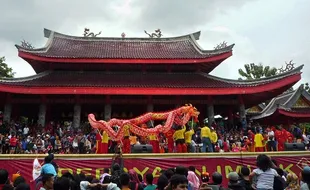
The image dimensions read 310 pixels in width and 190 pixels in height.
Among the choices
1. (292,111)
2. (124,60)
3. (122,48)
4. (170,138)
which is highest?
(122,48)

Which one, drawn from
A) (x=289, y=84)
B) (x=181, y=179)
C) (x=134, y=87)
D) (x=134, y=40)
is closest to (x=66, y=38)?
(x=134, y=40)

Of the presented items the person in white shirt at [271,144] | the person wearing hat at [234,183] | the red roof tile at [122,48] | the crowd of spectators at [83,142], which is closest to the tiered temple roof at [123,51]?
the red roof tile at [122,48]

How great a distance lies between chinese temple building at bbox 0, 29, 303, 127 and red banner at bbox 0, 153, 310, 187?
9.19 meters

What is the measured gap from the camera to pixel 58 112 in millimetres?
24766

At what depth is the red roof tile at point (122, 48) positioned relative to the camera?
892 inches

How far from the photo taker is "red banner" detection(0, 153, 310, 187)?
1079cm

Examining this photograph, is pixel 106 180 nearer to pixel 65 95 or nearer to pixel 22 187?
pixel 22 187

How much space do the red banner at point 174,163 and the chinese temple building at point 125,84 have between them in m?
9.19

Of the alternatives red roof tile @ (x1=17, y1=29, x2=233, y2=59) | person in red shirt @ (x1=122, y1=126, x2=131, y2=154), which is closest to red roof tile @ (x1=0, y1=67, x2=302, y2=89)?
red roof tile @ (x1=17, y1=29, x2=233, y2=59)

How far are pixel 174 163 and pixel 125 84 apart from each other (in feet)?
34.5

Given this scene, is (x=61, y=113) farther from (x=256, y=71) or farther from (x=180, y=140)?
(x=256, y=71)

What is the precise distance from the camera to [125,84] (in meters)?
20.7

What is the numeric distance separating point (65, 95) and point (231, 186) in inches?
693

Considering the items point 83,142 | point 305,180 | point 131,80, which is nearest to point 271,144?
point 83,142
